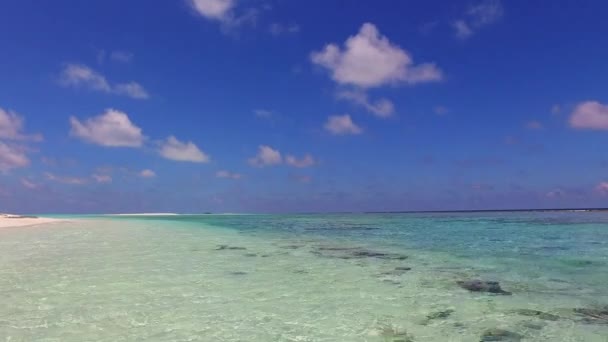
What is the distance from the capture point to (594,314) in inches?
308

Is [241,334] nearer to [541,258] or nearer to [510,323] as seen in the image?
[510,323]

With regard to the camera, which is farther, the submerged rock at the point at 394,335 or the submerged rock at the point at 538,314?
the submerged rock at the point at 538,314

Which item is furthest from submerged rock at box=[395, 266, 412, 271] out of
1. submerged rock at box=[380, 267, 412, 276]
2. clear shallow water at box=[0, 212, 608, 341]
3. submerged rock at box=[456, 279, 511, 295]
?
submerged rock at box=[456, 279, 511, 295]

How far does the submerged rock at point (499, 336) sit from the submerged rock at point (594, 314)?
66.5 inches

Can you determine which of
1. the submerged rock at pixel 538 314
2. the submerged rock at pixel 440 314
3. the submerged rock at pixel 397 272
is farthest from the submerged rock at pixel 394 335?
the submerged rock at pixel 397 272

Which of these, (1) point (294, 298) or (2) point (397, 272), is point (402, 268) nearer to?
(2) point (397, 272)

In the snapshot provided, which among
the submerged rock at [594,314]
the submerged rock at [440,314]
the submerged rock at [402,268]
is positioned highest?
the submerged rock at [402,268]

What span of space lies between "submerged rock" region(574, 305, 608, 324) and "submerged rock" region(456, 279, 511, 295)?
184 centimetres

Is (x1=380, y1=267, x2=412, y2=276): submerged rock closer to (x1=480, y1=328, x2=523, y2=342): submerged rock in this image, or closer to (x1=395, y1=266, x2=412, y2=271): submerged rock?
(x1=395, y1=266, x2=412, y2=271): submerged rock

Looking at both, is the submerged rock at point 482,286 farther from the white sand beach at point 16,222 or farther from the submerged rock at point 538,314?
the white sand beach at point 16,222

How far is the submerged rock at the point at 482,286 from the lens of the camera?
1005 cm

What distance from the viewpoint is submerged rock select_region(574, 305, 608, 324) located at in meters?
7.39

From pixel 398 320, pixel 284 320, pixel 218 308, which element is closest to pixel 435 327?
pixel 398 320

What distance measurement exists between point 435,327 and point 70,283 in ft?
29.6
